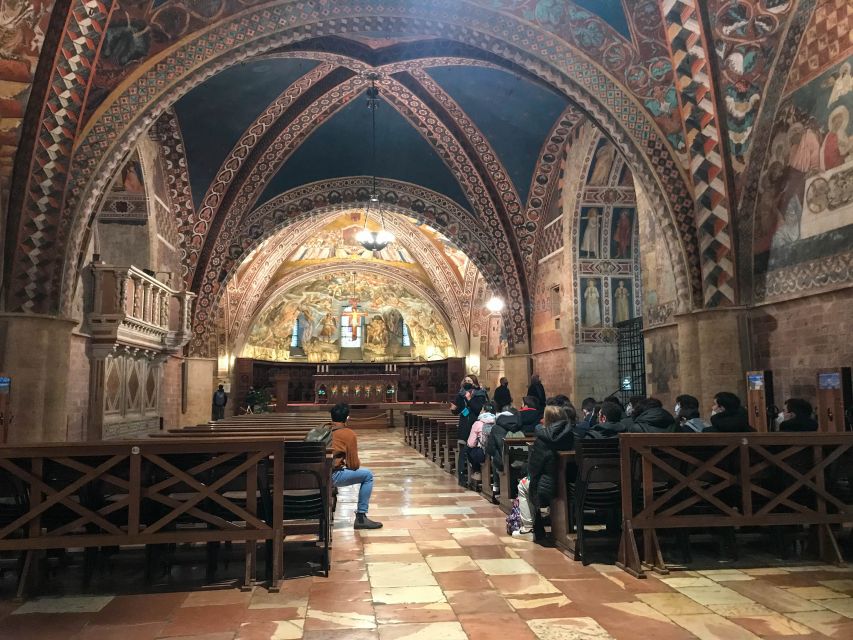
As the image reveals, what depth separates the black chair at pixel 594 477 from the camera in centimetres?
507

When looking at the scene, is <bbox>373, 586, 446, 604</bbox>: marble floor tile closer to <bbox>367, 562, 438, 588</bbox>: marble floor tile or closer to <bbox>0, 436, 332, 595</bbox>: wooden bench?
<bbox>367, 562, 438, 588</bbox>: marble floor tile

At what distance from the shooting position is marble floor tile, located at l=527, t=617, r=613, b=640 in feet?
11.4

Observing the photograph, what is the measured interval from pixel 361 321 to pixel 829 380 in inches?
904

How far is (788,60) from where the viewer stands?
27.5ft

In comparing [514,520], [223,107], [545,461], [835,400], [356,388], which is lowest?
[514,520]

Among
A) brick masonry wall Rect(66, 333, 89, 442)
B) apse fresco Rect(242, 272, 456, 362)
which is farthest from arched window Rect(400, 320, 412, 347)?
brick masonry wall Rect(66, 333, 89, 442)

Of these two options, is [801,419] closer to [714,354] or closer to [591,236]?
[714,354]

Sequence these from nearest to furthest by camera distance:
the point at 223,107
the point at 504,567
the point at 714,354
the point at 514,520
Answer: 1. the point at 504,567
2. the point at 514,520
3. the point at 714,354
4. the point at 223,107

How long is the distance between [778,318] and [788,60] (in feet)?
10.5

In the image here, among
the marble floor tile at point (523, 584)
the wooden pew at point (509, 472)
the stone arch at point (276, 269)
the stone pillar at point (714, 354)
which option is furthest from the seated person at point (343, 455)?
the stone arch at point (276, 269)

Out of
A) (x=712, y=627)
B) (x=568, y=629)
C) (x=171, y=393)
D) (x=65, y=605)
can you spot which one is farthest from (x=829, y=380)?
(x=171, y=393)

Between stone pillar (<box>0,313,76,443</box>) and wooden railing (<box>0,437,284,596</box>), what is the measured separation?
3.76m

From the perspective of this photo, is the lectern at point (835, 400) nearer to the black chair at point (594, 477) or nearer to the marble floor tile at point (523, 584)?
the black chair at point (594, 477)

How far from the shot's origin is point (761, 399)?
26.2 ft
